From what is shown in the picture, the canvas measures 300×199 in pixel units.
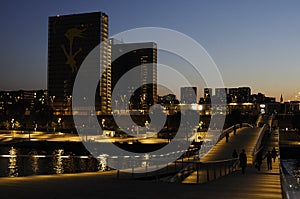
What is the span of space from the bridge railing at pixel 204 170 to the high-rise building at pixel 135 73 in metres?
109

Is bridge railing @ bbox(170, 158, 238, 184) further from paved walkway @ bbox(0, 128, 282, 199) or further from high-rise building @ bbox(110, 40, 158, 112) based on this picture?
high-rise building @ bbox(110, 40, 158, 112)

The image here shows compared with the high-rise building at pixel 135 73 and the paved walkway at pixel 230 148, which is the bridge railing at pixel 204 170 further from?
the high-rise building at pixel 135 73

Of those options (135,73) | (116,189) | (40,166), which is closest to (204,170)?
(116,189)

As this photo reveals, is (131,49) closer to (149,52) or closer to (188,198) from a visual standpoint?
(149,52)

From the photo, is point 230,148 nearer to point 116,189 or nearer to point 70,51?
point 116,189

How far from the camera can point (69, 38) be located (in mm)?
119188

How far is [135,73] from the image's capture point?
16525cm

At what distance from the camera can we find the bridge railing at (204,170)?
11188 mm

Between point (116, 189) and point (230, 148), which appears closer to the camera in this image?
point (116, 189)

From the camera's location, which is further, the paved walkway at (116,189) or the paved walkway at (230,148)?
the paved walkway at (230,148)

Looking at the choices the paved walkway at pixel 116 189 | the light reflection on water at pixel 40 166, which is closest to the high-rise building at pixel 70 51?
the light reflection on water at pixel 40 166

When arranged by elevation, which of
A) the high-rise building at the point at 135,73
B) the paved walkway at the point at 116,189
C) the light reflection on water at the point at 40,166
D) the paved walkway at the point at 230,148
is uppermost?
the high-rise building at the point at 135,73

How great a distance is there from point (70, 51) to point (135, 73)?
5090 centimetres

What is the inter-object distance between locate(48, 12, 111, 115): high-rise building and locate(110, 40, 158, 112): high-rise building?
534 inches
